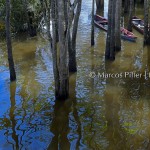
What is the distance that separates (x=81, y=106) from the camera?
1065 cm

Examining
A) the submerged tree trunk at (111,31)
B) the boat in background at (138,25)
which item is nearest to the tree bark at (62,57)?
the submerged tree trunk at (111,31)

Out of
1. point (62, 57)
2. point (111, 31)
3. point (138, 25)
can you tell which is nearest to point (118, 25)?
point (111, 31)

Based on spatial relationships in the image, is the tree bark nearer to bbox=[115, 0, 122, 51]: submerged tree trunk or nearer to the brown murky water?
the brown murky water

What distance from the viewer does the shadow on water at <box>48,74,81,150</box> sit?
848 centimetres

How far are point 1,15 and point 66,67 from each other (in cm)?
941

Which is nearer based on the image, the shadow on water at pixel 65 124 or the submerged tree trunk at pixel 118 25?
the shadow on water at pixel 65 124

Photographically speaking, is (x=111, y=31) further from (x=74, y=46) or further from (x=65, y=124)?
(x=65, y=124)

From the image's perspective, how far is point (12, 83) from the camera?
41.3 feet

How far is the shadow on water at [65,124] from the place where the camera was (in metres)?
8.48

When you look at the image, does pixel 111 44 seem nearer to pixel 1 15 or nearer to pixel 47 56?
pixel 47 56

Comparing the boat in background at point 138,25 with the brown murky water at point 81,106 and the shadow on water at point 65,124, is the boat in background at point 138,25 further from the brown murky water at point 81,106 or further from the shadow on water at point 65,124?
the shadow on water at point 65,124

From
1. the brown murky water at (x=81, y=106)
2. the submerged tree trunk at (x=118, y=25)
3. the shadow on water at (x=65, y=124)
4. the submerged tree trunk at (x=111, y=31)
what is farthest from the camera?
the submerged tree trunk at (x=118, y=25)

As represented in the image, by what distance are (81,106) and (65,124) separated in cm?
134

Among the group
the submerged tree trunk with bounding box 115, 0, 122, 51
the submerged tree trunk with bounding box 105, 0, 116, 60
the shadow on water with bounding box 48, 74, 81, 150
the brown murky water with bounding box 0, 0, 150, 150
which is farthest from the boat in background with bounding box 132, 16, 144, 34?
the shadow on water with bounding box 48, 74, 81, 150
